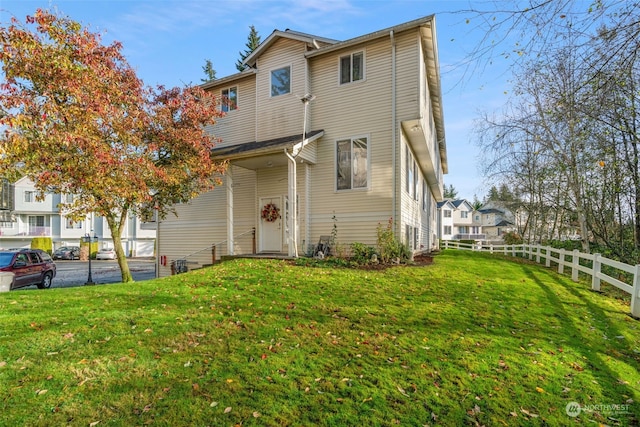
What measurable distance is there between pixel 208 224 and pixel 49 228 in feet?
125

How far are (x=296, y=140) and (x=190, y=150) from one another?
11.6 feet

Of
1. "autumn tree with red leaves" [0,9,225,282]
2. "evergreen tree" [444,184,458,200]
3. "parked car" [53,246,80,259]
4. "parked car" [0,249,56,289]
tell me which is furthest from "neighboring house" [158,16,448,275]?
"evergreen tree" [444,184,458,200]

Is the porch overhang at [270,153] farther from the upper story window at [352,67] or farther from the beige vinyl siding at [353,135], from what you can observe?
the upper story window at [352,67]

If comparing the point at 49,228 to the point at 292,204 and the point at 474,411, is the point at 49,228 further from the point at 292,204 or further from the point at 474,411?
the point at 474,411

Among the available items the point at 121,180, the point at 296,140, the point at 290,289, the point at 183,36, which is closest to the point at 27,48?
the point at 121,180

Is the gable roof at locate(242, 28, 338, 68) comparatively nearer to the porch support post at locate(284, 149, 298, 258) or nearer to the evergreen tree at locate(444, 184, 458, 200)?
the porch support post at locate(284, 149, 298, 258)

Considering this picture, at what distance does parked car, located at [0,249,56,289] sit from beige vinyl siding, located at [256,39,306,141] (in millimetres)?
11272

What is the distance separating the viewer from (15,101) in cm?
715

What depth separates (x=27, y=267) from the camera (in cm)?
1388

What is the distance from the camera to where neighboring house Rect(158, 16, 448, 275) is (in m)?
10.7

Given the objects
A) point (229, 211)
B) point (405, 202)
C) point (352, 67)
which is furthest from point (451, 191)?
point (229, 211)

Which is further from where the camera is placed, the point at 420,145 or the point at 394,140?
the point at 420,145

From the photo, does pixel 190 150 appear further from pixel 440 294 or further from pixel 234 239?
pixel 440 294

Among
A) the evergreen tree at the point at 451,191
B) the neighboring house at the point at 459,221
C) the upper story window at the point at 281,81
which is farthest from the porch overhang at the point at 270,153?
the evergreen tree at the point at 451,191
